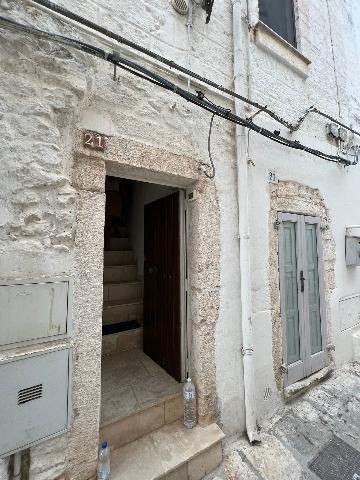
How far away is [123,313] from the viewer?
4.18 meters

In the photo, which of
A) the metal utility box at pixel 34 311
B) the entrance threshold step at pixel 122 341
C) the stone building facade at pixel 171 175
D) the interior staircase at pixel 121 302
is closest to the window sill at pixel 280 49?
the stone building facade at pixel 171 175

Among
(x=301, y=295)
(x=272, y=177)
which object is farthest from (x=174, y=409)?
(x=272, y=177)

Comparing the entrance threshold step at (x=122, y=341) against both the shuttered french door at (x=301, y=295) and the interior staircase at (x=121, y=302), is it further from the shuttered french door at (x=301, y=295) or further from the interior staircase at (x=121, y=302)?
the shuttered french door at (x=301, y=295)

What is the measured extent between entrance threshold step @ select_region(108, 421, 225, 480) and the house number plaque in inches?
104

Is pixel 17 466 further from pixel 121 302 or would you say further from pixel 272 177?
pixel 272 177

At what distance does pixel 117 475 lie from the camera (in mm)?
1913

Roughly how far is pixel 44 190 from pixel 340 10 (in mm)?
6591

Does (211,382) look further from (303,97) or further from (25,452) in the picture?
(303,97)

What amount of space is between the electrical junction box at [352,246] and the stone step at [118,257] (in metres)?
4.09

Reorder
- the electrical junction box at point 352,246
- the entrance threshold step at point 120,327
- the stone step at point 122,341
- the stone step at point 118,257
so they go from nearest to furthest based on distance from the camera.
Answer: the stone step at point 122,341, the entrance threshold step at point 120,327, the electrical junction box at point 352,246, the stone step at point 118,257

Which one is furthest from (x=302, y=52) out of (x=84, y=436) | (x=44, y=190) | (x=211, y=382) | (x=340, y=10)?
(x=84, y=436)

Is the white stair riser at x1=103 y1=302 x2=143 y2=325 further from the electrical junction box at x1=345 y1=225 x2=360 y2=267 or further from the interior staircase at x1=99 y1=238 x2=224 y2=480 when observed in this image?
the electrical junction box at x1=345 y1=225 x2=360 y2=267

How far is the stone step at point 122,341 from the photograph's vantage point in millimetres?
3486

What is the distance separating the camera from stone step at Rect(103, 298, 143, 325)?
4.04m
